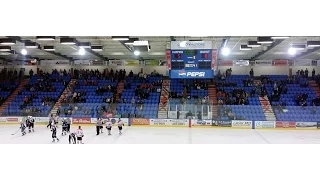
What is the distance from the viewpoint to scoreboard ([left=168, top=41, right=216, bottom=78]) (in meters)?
15.2

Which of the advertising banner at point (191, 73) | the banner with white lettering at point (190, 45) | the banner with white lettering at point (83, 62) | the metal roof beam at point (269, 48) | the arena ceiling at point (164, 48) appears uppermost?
the arena ceiling at point (164, 48)

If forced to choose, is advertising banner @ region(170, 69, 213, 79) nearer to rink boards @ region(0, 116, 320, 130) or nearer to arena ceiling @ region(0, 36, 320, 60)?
arena ceiling @ region(0, 36, 320, 60)

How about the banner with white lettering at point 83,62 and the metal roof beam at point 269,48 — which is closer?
the metal roof beam at point 269,48

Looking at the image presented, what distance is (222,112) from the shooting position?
2041 cm

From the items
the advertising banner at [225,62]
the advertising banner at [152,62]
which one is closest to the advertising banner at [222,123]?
the advertising banner at [225,62]

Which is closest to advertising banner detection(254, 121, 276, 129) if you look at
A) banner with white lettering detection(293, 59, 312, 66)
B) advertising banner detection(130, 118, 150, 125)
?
advertising banner detection(130, 118, 150, 125)

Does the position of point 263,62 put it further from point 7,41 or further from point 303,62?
point 7,41

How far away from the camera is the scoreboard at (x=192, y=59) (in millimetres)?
15195

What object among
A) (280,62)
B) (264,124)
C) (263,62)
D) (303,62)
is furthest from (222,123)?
(303,62)

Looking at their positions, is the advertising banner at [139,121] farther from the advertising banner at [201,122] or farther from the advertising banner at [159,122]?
the advertising banner at [201,122]

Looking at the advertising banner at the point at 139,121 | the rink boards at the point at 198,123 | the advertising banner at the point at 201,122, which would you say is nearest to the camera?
the rink boards at the point at 198,123

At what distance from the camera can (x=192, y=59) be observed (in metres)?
15.5
